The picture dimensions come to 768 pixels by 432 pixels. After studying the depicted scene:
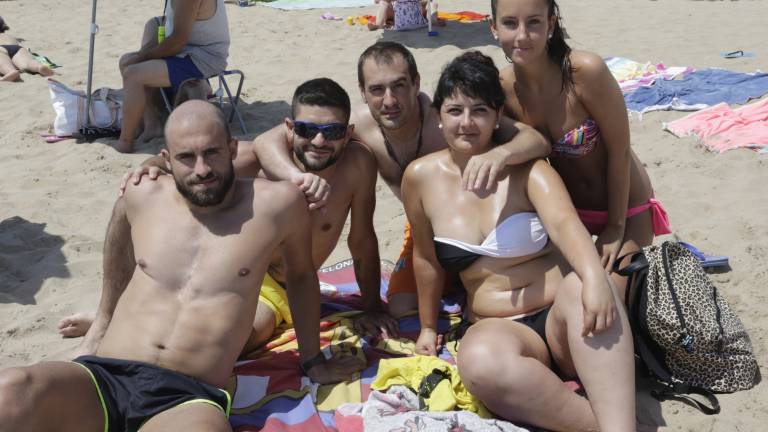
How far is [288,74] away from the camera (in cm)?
898

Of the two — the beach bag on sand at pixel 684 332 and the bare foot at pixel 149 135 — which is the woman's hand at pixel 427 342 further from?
the bare foot at pixel 149 135

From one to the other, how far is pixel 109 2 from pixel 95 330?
33.7ft

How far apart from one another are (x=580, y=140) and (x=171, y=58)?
4.39 m

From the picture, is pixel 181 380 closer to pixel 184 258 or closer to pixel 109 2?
pixel 184 258

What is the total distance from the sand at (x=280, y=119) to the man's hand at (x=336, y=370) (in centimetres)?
124

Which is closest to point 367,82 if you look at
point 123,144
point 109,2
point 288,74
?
point 123,144

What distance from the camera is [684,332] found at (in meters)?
3.29

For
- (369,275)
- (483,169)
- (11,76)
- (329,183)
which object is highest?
(483,169)

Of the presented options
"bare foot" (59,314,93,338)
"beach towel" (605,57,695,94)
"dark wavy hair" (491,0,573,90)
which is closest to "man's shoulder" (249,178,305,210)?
"dark wavy hair" (491,0,573,90)

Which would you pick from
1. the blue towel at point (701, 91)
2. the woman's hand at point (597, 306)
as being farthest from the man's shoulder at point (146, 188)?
the blue towel at point (701, 91)

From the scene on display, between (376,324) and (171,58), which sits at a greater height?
(171,58)

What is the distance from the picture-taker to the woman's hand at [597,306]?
294cm

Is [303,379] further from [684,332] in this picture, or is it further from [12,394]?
[684,332]

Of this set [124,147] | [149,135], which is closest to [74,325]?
[124,147]
